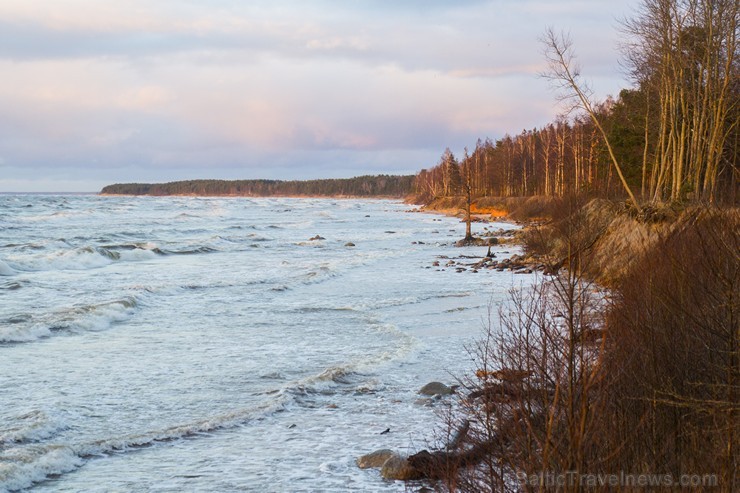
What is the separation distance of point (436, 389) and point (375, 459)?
2957 mm

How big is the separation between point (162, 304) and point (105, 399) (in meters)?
10.5

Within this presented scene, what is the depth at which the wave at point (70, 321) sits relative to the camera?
15.4 metres

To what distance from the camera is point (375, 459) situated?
25.3 feet

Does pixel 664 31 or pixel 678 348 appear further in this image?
pixel 664 31

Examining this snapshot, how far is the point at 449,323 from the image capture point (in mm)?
16766

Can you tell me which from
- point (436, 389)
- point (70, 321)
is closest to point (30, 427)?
point (436, 389)

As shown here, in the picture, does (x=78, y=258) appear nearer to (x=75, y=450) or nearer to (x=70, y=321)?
(x=70, y=321)

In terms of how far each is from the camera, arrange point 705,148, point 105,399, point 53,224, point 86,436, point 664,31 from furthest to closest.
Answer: point 53,224
point 705,148
point 664,31
point 105,399
point 86,436

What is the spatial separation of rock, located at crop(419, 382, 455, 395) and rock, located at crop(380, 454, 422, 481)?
119 inches

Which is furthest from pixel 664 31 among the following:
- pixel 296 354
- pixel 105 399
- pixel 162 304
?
pixel 105 399

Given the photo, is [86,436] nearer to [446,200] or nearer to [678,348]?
[678,348]

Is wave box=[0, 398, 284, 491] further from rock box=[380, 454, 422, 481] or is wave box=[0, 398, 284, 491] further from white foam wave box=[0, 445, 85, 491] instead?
rock box=[380, 454, 422, 481]

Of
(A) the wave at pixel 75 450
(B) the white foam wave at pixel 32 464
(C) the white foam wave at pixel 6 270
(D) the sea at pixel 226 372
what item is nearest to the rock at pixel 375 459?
(D) the sea at pixel 226 372

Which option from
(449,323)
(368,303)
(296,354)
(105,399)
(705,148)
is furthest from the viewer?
(705,148)
